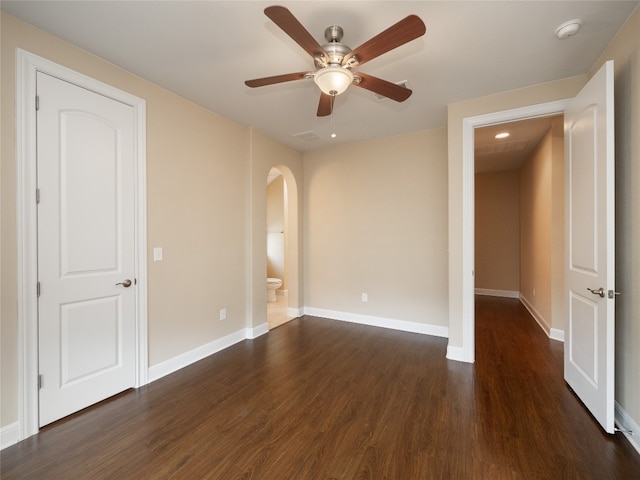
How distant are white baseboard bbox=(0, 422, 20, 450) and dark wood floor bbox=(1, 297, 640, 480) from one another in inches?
1.8

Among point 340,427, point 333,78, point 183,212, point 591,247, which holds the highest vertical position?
point 333,78

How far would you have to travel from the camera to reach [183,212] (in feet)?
9.58

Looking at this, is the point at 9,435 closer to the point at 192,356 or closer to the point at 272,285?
the point at 192,356

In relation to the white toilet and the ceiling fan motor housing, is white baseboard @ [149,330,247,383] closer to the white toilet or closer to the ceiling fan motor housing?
the white toilet

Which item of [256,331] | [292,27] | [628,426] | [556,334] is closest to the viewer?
[292,27]

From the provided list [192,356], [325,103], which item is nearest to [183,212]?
[192,356]

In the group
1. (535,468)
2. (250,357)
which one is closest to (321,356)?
(250,357)

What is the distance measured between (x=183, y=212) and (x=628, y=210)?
3610mm

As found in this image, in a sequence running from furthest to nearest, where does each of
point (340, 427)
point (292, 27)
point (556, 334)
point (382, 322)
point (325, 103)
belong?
point (382, 322)
point (556, 334)
point (325, 103)
point (340, 427)
point (292, 27)

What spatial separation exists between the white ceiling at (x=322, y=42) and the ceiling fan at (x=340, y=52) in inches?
11.1

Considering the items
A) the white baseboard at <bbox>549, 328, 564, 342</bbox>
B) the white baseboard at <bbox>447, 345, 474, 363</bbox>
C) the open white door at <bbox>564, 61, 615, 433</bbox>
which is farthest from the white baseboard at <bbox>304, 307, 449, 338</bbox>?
the open white door at <bbox>564, 61, 615, 433</bbox>

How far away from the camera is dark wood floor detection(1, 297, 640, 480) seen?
162cm

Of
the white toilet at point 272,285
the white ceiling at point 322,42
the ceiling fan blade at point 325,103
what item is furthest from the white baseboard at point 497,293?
the ceiling fan blade at point 325,103

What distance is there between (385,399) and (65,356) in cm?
244
